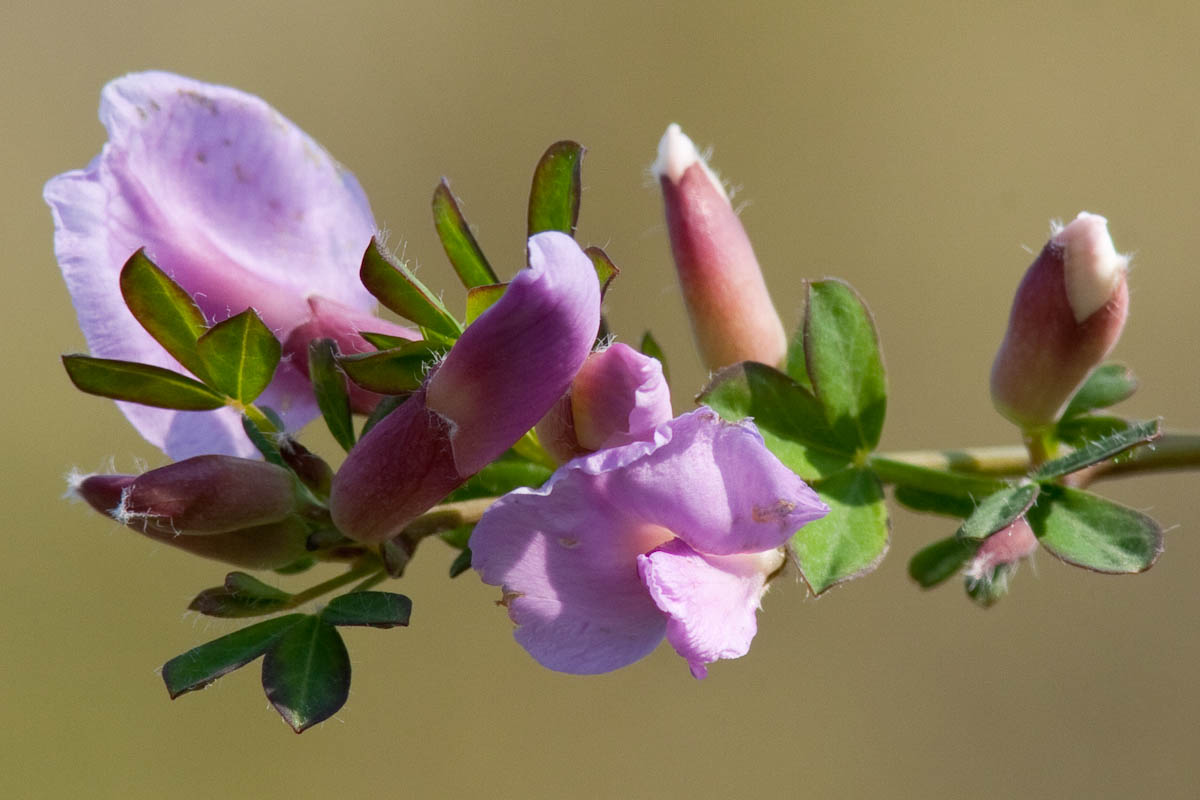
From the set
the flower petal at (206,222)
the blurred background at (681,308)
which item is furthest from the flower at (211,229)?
the blurred background at (681,308)

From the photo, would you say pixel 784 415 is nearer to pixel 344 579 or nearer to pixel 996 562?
pixel 996 562

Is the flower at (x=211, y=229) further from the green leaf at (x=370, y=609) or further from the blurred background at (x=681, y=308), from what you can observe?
the blurred background at (x=681, y=308)

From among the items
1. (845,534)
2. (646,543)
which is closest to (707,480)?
(646,543)

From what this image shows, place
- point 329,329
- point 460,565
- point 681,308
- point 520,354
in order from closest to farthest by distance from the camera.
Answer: point 520,354 < point 460,565 < point 329,329 < point 681,308

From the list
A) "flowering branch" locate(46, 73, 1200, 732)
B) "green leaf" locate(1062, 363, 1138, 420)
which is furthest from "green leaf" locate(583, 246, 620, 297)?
"green leaf" locate(1062, 363, 1138, 420)

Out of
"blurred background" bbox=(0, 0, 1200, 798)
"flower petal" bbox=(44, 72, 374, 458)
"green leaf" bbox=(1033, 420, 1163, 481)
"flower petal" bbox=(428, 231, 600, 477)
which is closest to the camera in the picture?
"flower petal" bbox=(428, 231, 600, 477)

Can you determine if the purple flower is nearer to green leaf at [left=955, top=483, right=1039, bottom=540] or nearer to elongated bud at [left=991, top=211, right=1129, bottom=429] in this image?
green leaf at [left=955, top=483, right=1039, bottom=540]
